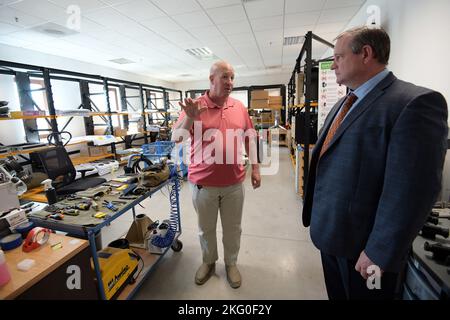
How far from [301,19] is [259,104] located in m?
4.24

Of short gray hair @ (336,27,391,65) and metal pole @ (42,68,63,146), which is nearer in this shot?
short gray hair @ (336,27,391,65)

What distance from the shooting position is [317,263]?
201 cm

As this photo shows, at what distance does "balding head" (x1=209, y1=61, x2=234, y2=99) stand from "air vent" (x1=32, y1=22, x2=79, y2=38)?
3868 millimetres

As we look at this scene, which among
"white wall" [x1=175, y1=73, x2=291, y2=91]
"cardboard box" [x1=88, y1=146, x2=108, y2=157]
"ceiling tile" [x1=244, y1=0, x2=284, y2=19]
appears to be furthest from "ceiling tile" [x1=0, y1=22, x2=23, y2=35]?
"white wall" [x1=175, y1=73, x2=291, y2=91]

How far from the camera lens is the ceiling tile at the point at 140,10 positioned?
312cm

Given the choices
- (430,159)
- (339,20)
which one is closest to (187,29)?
(339,20)

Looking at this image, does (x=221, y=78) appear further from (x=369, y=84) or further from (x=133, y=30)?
(x=133, y=30)

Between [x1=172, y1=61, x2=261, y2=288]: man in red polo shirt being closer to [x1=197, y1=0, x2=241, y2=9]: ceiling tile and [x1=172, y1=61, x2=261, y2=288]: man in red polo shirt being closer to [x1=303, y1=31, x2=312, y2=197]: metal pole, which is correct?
[x1=303, y1=31, x2=312, y2=197]: metal pole

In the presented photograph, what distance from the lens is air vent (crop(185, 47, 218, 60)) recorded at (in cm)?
566

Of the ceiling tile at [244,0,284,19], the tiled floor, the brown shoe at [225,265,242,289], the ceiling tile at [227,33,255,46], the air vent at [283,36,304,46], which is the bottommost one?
the tiled floor

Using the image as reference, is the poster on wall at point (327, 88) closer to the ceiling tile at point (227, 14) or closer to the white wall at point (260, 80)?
the ceiling tile at point (227, 14)

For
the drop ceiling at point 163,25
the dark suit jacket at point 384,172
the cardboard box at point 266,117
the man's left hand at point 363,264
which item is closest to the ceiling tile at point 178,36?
the drop ceiling at point 163,25

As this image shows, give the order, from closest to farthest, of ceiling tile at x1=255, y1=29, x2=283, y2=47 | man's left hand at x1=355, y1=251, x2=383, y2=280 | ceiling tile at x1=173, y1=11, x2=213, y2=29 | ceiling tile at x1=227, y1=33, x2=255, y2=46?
man's left hand at x1=355, y1=251, x2=383, y2=280 < ceiling tile at x1=173, y1=11, x2=213, y2=29 < ceiling tile at x1=255, y1=29, x2=283, y2=47 < ceiling tile at x1=227, y1=33, x2=255, y2=46

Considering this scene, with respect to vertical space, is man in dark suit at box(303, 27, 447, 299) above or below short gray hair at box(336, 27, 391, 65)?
below
